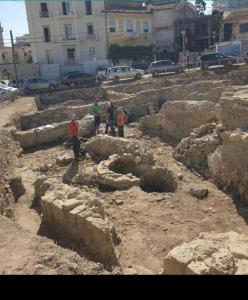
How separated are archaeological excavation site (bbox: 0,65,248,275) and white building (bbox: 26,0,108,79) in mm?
23360

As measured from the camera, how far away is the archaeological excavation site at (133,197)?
584cm

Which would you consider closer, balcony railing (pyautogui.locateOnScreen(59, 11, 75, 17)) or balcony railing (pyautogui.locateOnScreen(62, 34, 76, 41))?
balcony railing (pyautogui.locateOnScreen(59, 11, 75, 17))

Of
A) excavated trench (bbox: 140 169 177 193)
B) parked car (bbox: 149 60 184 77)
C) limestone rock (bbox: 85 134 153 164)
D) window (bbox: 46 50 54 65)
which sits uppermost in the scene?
window (bbox: 46 50 54 65)

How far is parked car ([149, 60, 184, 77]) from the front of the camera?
31.6 m

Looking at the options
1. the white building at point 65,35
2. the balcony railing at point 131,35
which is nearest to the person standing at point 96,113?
the white building at point 65,35

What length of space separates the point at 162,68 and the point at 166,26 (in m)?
16.6

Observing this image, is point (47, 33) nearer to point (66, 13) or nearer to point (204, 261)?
point (66, 13)

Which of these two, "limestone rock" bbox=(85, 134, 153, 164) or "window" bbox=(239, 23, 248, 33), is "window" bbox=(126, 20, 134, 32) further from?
"limestone rock" bbox=(85, 134, 153, 164)

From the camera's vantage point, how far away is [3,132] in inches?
616

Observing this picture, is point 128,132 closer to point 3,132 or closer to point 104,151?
point 104,151

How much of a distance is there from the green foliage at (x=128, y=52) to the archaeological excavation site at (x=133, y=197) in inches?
1035

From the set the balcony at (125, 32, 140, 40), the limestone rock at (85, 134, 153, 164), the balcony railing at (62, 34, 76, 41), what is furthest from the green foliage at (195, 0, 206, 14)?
the limestone rock at (85, 134, 153, 164)

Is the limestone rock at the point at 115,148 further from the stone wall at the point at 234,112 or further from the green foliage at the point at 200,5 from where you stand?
the green foliage at the point at 200,5
